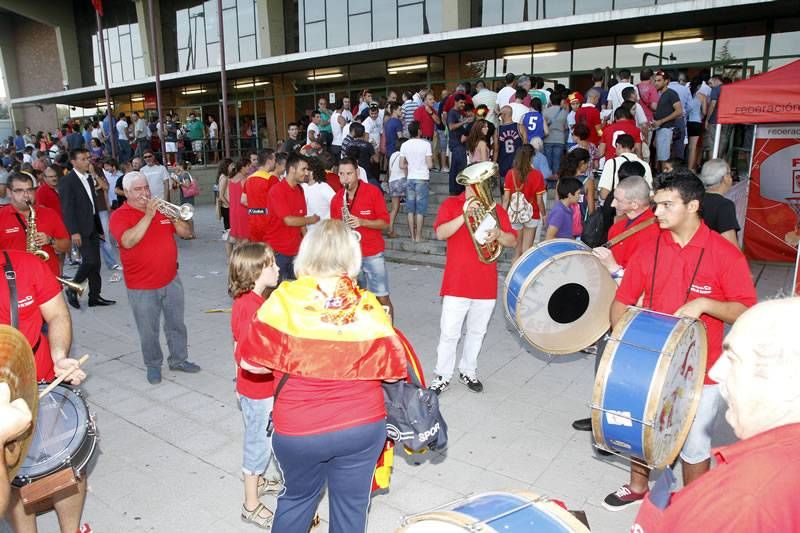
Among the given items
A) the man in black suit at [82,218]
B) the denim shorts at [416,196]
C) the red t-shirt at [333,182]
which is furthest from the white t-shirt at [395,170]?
the man in black suit at [82,218]

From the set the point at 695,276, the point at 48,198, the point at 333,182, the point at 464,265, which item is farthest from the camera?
the point at 333,182

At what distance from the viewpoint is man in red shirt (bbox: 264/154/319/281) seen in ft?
20.7

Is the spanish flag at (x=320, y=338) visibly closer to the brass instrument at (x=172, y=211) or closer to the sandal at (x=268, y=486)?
the sandal at (x=268, y=486)

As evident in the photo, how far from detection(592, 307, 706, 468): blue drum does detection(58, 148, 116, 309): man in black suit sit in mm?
6947

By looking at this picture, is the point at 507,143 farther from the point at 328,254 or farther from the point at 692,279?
the point at 328,254

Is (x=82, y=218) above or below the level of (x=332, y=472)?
above

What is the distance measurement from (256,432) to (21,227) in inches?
140

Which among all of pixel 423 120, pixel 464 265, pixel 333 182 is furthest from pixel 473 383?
pixel 423 120

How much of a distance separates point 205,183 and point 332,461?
743 inches

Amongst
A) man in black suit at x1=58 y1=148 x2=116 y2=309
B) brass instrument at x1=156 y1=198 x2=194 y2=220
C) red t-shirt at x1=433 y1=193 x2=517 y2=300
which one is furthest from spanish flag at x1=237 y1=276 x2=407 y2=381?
man in black suit at x1=58 y1=148 x2=116 y2=309

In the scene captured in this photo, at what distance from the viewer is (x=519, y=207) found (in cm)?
774

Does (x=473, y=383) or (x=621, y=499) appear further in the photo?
(x=473, y=383)

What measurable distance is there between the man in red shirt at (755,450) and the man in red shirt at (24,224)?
5499mm

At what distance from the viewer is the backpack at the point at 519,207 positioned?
25.3 ft
